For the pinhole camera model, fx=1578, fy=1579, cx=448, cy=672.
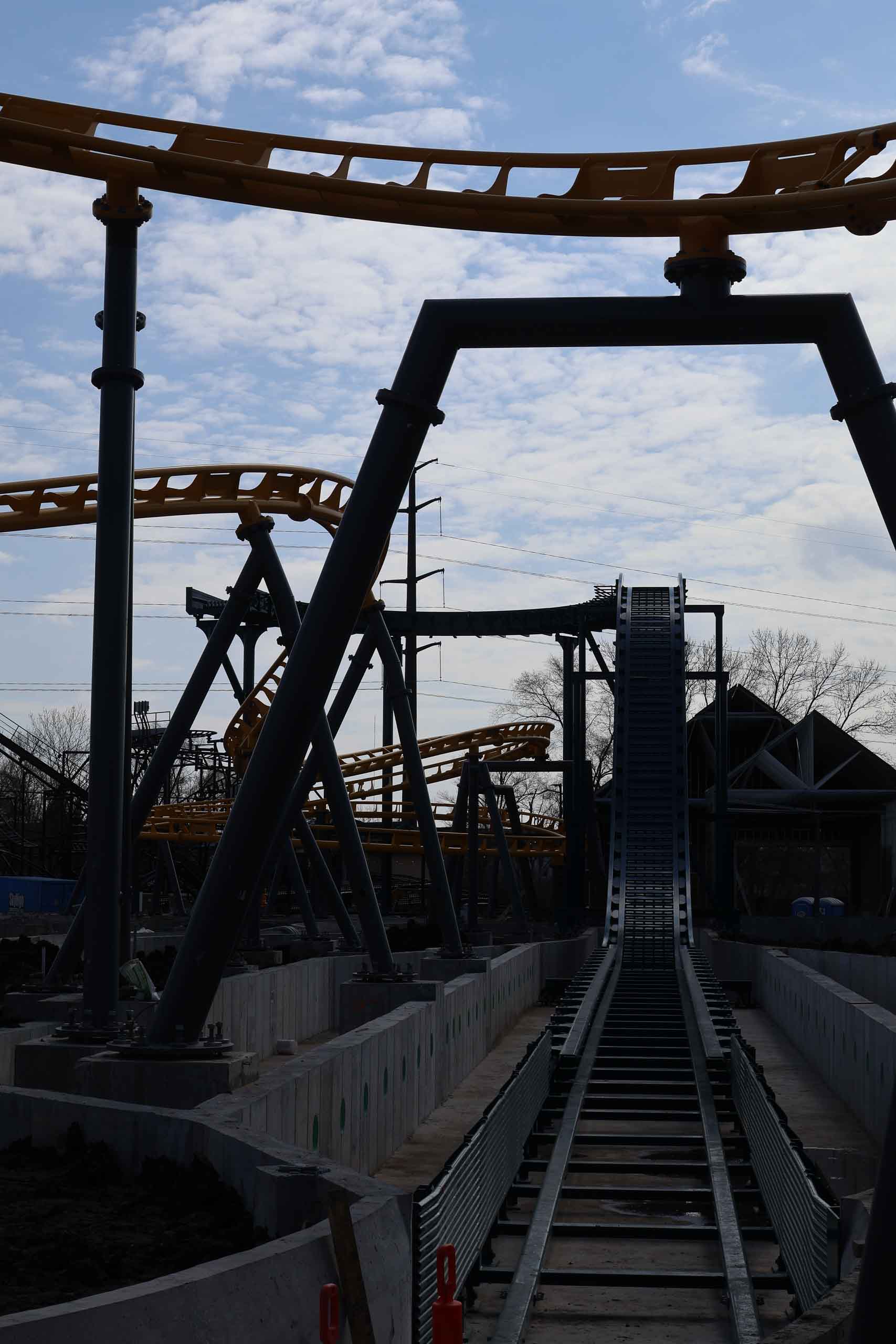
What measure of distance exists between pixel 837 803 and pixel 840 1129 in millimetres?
40335

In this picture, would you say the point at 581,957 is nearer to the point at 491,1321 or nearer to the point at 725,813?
the point at 725,813

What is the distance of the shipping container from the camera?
1811 inches

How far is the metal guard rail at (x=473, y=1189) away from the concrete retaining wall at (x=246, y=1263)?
Result: 0.17 m

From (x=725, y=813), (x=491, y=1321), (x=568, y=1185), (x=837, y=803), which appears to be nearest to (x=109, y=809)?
(x=568, y=1185)

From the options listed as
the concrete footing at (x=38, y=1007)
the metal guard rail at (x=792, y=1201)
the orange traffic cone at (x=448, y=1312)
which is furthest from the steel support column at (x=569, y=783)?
the orange traffic cone at (x=448, y=1312)

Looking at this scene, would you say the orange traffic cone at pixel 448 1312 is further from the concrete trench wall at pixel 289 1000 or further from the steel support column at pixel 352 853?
the steel support column at pixel 352 853

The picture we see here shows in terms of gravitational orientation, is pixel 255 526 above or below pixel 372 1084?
above

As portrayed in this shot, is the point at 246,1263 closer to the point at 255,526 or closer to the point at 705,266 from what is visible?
the point at 705,266

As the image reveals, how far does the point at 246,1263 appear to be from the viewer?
4.67 m

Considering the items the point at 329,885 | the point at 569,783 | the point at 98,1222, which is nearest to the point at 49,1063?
the point at 98,1222

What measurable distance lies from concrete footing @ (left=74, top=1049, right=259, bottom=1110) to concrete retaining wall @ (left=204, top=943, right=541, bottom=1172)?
45cm

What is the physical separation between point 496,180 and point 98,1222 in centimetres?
679

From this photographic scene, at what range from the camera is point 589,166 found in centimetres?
994

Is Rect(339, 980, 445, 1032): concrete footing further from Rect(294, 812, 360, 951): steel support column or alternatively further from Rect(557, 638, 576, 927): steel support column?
Rect(557, 638, 576, 927): steel support column
